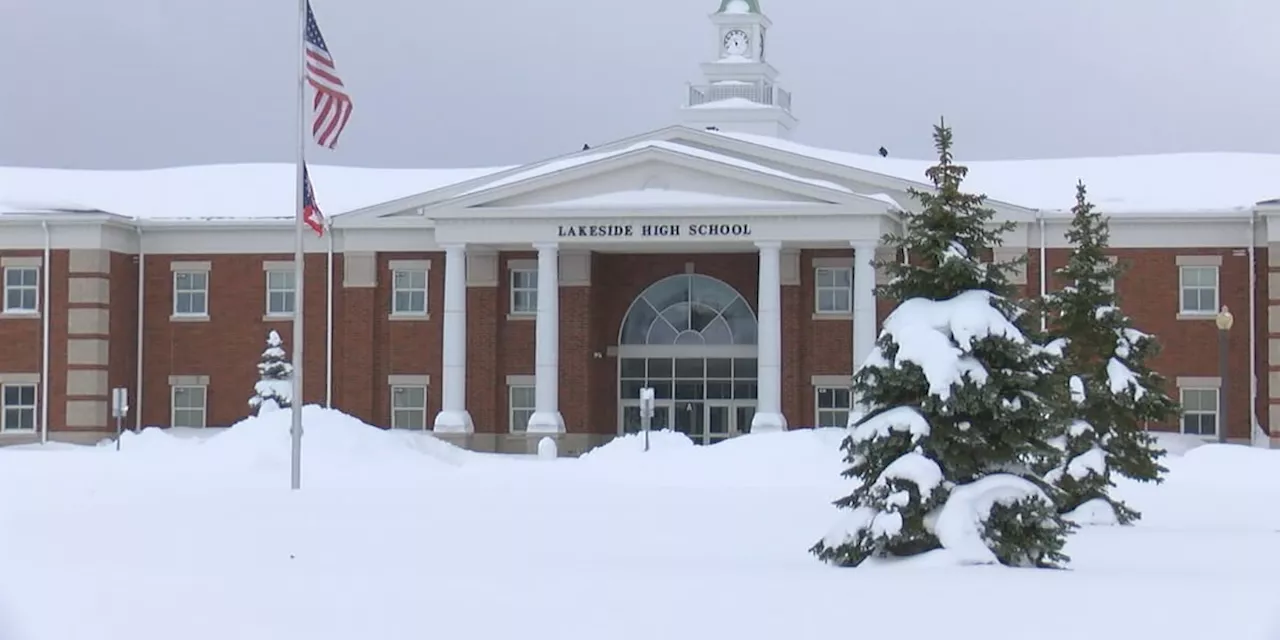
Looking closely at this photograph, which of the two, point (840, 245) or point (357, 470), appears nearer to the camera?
point (357, 470)

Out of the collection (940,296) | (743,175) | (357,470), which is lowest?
(357,470)

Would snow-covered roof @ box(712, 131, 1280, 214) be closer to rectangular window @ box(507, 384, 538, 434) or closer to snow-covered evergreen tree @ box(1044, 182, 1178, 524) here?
rectangular window @ box(507, 384, 538, 434)

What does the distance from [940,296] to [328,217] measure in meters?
33.5

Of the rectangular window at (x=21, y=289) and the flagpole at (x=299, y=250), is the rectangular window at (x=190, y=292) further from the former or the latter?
the flagpole at (x=299, y=250)

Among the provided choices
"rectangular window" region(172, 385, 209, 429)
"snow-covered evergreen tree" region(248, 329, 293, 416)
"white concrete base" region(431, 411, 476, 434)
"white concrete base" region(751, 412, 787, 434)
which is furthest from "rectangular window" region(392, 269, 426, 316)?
"white concrete base" region(751, 412, 787, 434)

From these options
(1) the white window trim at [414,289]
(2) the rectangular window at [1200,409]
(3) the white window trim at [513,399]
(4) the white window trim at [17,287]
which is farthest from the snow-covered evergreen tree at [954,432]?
(4) the white window trim at [17,287]

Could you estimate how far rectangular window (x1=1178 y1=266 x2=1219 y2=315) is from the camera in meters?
48.0

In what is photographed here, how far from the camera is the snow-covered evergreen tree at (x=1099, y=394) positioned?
26562 millimetres

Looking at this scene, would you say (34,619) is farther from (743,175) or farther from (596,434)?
(596,434)

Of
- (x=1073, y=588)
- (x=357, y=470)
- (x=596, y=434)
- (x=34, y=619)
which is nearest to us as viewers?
(x=34, y=619)

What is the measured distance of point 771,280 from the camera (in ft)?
152

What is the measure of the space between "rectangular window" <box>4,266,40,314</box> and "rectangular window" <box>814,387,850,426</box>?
2081cm

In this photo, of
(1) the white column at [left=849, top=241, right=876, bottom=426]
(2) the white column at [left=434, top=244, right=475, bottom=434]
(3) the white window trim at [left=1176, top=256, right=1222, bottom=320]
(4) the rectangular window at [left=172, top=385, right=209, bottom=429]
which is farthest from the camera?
(4) the rectangular window at [left=172, top=385, right=209, bottom=429]

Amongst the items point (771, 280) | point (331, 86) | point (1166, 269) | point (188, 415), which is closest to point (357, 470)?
point (331, 86)
